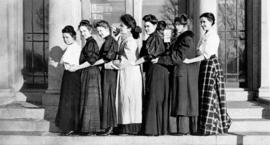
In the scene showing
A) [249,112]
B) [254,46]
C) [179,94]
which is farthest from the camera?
[254,46]

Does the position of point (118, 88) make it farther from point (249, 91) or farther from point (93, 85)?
point (249, 91)

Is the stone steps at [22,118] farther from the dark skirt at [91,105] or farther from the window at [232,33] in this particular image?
the window at [232,33]

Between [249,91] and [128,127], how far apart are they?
315cm

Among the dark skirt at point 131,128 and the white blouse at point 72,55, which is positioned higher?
the white blouse at point 72,55

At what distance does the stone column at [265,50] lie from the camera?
963cm

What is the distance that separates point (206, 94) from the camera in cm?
795

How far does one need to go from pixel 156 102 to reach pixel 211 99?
0.88 m

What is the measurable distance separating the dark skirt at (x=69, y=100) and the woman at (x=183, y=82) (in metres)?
1.44

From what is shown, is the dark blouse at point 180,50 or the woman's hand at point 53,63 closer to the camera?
the dark blouse at point 180,50

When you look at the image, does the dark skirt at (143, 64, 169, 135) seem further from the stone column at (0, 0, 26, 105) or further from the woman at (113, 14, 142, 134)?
the stone column at (0, 0, 26, 105)

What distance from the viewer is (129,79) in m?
7.99

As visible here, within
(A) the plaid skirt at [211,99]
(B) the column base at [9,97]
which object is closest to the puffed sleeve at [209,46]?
(A) the plaid skirt at [211,99]

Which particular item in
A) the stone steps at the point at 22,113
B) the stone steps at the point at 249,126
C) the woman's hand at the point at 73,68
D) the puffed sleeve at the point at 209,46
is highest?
the puffed sleeve at the point at 209,46

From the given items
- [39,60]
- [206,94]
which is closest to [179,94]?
[206,94]
